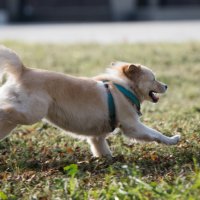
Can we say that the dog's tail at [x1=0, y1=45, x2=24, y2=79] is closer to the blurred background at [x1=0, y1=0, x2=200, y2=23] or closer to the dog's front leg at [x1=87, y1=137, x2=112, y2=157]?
the dog's front leg at [x1=87, y1=137, x2=112, y2=157]

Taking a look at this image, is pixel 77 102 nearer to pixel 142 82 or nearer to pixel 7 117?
pixel 7 117

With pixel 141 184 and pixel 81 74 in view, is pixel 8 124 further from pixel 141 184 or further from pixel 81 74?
pixel 81 74

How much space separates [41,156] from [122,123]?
0.94 m

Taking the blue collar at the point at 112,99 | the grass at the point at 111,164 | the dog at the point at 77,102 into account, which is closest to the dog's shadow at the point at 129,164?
the grass at the point at 111,164

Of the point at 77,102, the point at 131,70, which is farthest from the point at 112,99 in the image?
the point at 131,70

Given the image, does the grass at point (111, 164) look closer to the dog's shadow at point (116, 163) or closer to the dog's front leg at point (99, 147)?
the dog's shadow at point (116, 163)

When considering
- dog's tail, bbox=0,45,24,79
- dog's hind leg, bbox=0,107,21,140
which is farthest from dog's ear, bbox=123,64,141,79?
dog's hind leg, bbox=0,107,21,140

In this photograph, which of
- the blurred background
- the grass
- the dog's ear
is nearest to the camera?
the grass

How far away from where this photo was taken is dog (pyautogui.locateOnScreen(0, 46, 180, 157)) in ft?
22.5

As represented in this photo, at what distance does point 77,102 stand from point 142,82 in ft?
2.95

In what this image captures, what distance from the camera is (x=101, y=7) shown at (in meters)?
39.8

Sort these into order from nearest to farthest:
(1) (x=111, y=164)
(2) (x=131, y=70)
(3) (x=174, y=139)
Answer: (1) (x=111, y=164), (3) (x=174, y=139), (2) (x=131, y=70)

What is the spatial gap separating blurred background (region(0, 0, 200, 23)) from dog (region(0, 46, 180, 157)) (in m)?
29.7

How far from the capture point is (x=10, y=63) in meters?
7.01
